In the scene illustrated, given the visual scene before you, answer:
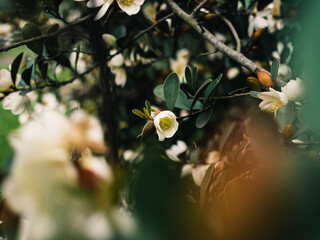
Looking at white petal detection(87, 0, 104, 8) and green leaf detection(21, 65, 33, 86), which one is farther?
green leaf detection(21, 65, 33, 86)

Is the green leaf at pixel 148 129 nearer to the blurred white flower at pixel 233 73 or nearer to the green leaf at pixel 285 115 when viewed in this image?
the green leaf at pixel 285 115

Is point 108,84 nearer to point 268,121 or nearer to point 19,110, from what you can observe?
point 19,110

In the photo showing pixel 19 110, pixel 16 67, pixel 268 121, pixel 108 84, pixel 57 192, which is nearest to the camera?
pixel 57 192

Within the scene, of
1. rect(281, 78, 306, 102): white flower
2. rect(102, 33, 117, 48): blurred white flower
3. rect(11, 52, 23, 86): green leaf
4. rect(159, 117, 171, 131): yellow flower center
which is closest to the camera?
rect(281, 78, 306, 102): white flower

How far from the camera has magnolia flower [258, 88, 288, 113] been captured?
597mm

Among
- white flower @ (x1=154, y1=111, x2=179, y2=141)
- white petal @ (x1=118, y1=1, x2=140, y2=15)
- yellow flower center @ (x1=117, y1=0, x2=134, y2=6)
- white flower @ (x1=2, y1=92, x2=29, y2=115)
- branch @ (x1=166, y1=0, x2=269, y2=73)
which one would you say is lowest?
white flower @ (x1=2, y1=92, x2=29, y2=115)

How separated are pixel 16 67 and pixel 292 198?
78 centimetres

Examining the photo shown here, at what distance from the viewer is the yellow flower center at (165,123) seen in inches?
26.3

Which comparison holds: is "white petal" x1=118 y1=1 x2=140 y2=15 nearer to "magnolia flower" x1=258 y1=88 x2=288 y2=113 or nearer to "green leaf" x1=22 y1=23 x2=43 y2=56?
"green leaf" x1=22 y1=23 x2=43 y2=56

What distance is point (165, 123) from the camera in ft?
2.21

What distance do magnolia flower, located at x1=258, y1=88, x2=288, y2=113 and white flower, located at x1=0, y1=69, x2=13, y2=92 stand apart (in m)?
0.71

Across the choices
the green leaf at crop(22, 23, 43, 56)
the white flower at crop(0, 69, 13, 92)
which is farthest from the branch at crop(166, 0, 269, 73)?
the white flower at crop(0, 69, 13, 92)

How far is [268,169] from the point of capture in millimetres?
265

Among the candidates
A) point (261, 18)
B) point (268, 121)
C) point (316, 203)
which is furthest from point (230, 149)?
point (316, 203)
